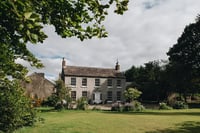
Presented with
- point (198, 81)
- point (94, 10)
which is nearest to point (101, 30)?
point (94, 10)

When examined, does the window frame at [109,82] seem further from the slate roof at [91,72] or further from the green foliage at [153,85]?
the green foliage at [153,85]

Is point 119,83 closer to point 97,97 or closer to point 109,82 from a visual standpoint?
point 109,82

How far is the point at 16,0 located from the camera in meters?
2.67

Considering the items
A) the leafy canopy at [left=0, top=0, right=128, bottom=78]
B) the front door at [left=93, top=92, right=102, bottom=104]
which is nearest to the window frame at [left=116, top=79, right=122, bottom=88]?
the front door at [left=93, top=92, right=102, bottom=104]

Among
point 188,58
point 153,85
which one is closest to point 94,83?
point 153,85

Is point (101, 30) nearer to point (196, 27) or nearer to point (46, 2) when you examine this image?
point (46, 2)

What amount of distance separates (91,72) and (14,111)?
188 feet

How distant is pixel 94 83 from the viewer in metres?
65.5

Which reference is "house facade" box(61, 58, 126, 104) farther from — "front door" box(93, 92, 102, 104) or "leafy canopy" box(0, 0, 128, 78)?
"leafy canopy" box(0, 0, 128, 78)

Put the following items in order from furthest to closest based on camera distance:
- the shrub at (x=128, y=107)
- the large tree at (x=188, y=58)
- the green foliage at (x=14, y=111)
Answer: the large tree at (x=188, y=58)
the shrub at (x=128, y=107)
the green foliage at (x=14, y=111)

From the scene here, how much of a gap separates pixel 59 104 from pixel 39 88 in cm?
2227

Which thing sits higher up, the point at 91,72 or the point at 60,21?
the point at 91,72

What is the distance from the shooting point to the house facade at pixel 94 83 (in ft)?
209

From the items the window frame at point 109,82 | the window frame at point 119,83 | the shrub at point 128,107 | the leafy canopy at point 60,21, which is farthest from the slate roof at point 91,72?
the leafy canopy at point 60,21
